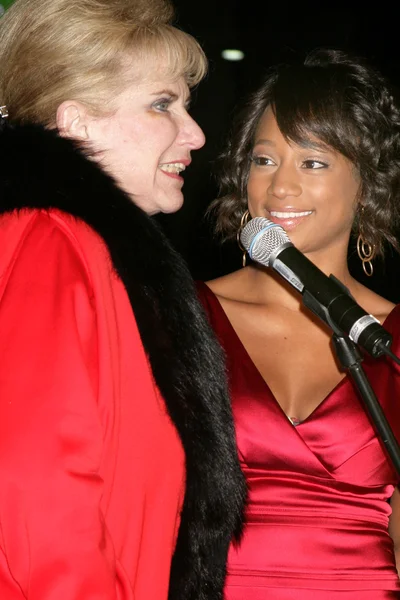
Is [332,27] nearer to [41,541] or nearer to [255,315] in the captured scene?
[255,315]

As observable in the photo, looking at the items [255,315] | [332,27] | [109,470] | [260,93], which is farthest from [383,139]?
[109,470]

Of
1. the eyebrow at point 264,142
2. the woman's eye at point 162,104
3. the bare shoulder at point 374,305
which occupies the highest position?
the woman's eye at point 162,104

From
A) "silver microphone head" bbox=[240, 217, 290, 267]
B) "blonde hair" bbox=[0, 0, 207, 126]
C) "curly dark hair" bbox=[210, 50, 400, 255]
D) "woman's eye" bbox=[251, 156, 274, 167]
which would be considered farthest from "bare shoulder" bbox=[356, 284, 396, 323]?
"blonde hair" bbox=[0, 0, 207, 126]

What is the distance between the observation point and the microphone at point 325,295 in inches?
55.2

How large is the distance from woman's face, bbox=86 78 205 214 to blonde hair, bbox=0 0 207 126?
1.3 inches

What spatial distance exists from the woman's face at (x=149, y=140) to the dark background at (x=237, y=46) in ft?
6.37

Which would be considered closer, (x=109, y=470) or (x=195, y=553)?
(x=109, y=470)

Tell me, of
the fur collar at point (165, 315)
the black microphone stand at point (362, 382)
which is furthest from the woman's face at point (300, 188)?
the black microphone stand at point (362, 382)

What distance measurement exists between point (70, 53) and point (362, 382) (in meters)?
0.78

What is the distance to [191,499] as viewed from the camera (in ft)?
5.21

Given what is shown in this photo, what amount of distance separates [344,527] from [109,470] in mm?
1025

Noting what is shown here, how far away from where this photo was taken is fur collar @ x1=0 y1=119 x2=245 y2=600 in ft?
5.12

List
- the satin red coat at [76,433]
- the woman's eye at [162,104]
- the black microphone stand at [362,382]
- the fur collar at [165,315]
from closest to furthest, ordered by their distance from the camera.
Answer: the satin red coat at [76,433], the black microphone stand at [362,382], the fur collar at [165,315], the woman's eye at [162,104]

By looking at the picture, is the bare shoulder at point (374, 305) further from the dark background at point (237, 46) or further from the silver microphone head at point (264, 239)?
the dark background at point (237, 46)
